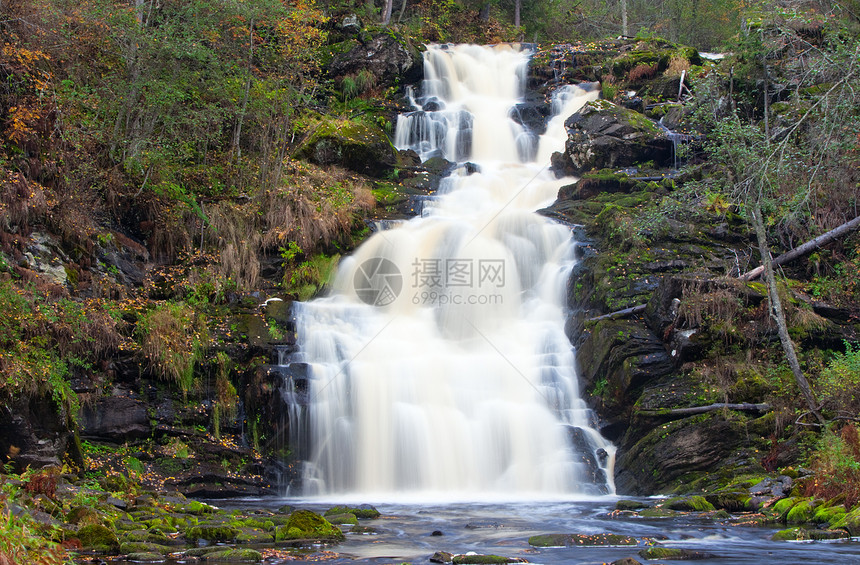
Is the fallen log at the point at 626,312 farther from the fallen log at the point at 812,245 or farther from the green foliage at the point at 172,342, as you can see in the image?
the green foliage at the point at 172,342

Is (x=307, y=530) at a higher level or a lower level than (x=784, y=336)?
lower

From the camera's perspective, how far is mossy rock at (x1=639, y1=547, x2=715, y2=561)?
20.9ft

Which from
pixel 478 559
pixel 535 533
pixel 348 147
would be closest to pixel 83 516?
pixel 478 559

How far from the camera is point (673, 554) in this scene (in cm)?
643

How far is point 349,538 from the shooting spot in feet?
24.7

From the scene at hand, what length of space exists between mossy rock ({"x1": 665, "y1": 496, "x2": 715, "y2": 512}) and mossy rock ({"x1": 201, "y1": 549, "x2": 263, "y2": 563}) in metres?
5.89

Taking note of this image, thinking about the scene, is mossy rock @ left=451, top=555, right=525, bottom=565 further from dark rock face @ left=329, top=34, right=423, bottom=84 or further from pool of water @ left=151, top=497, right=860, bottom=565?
dark rock face @ left=329, top=34, right=423, bottom=84

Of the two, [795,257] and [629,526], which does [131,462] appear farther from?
[795,257]

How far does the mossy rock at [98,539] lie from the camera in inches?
250

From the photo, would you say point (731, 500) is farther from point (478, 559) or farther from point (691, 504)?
point (478, 559)

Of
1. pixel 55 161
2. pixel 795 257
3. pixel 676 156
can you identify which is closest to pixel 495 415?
pixel 795 257

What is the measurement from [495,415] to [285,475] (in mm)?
3999

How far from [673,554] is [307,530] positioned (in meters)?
3.86

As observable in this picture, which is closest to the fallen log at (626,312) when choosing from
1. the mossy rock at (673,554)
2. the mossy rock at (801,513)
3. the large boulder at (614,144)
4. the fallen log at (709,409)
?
the fallen log at (709,409)
